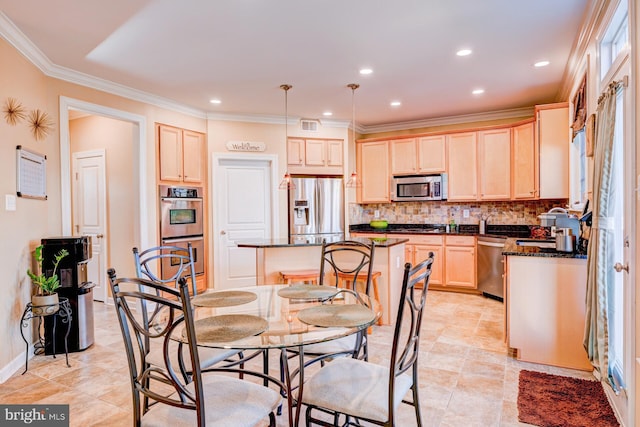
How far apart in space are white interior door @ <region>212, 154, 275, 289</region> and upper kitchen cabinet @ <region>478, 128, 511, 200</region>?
10.0 feet

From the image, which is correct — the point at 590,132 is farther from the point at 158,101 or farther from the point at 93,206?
the point at 93,206

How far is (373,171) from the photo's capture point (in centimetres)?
624

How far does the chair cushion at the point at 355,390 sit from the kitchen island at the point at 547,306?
172 cm

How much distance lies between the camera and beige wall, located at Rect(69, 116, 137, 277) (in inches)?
191

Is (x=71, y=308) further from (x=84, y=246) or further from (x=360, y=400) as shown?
(x=360, y=400)

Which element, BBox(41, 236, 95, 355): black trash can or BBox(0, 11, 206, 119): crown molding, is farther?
BBox(41, 236, 95, 355): black trash can

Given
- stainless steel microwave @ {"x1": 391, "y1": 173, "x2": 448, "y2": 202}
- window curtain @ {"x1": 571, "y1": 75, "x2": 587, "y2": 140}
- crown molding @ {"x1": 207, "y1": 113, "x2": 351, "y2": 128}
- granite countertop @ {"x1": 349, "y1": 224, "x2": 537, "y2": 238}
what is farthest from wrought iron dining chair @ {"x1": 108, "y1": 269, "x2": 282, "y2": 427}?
stainless steel microwave @ {"x1": 391, "y1": 173, "x2": 448, "y2": 202}

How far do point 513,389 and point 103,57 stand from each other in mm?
4266

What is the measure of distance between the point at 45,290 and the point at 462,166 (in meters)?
5.18

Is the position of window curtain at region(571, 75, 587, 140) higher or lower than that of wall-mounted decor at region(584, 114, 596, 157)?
higher

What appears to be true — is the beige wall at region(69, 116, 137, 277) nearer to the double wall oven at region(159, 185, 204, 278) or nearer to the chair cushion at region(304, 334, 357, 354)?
the double wall oven at region(159, 185, 204, 278)

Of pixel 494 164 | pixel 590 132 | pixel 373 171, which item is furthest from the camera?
pixel 373 171

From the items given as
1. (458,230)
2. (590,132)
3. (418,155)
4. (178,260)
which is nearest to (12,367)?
(178,260)

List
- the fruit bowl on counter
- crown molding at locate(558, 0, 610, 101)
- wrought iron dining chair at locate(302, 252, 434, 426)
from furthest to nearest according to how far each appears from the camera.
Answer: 1. the fruit bowl on counter
2. crown molding at locate(558, 0, 610, 101)
3. wrought iron dining chair at locate(302, 252, 434, 426)
